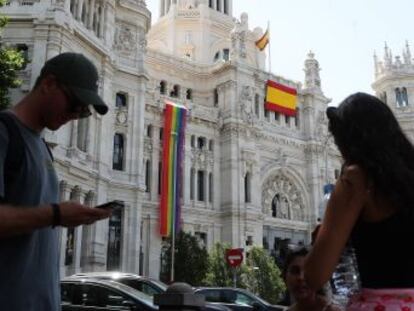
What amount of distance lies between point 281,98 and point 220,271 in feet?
66.1

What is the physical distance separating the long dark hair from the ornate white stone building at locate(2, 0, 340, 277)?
2349 cm

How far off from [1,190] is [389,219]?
176 cm

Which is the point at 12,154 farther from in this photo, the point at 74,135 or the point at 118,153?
the point at 118,153

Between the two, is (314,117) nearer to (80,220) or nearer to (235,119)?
(235,119)

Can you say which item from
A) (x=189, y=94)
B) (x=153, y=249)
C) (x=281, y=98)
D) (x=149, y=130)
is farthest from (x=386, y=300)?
(x=281, y=98)

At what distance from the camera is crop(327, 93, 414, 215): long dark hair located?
2.20 meters

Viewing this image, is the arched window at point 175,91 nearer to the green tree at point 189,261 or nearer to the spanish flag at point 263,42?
the spanish flag at point 263,42

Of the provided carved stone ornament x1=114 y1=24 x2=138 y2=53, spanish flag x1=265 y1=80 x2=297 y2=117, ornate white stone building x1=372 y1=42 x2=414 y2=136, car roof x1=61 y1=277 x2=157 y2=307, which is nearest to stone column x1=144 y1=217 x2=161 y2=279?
carved stone ornament x1=114 y1=24 x2=138 y2=53

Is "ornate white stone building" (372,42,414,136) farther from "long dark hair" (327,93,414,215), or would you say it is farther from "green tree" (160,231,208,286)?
"long dark hair" (327,93,414,215)

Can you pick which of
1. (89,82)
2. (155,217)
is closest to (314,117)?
(155,217)

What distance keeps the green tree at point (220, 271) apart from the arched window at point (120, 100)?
35.2 feet

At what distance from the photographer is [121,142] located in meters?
32.6

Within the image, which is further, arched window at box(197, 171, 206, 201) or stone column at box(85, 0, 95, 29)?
arched window at box(197, 171, 206, 201)

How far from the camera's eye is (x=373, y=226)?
2.19 m
